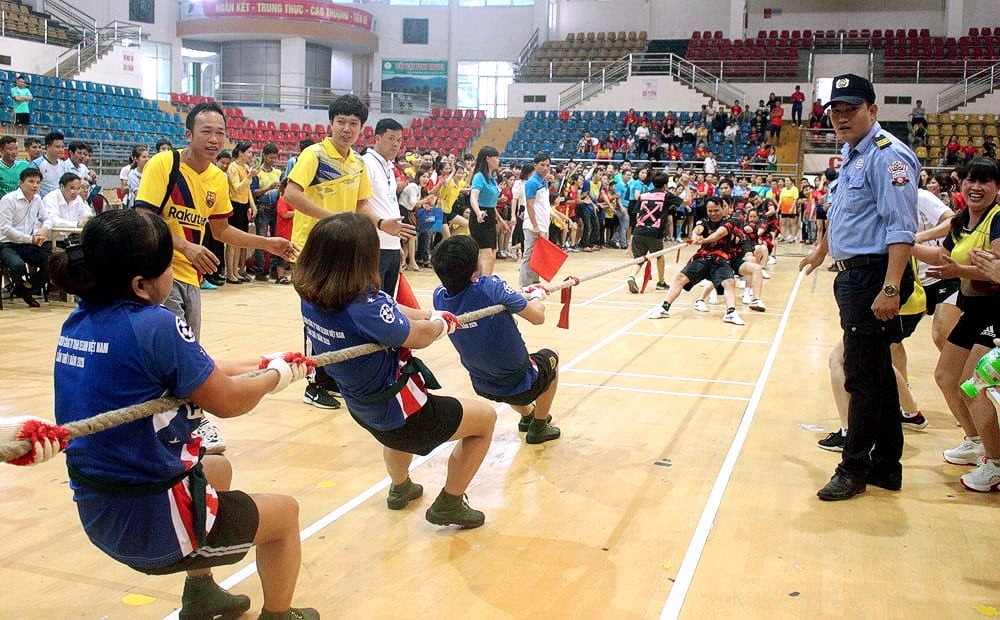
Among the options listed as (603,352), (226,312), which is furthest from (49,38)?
(603,352)

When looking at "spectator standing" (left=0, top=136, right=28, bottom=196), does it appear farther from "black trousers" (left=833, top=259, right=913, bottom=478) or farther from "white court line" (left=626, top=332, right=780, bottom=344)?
"black trousers" (left=833, top=259, right=913, bottom=478)

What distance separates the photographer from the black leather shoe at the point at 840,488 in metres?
4.47

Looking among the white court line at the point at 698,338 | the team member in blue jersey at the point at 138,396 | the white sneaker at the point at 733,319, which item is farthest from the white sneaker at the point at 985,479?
the white sneaker at the point at 733,319

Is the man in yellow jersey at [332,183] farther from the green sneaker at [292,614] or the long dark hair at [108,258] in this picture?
the long dark hair at [108,258]

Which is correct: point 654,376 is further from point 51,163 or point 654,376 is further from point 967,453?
point 51,163

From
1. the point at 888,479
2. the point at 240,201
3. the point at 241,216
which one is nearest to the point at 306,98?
the point at 241,216

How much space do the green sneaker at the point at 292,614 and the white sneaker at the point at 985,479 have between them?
132 inches

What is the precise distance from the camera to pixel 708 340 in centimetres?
894

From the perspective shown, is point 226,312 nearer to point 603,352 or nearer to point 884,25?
point 603,352

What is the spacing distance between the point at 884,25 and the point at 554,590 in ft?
108

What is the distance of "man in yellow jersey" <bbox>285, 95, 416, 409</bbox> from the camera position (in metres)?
5.77

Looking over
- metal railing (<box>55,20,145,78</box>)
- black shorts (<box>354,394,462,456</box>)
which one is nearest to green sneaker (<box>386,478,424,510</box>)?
black shorts (<box>354,394,462,456</box>)

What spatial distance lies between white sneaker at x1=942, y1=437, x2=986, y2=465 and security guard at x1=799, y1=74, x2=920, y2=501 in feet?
1.96

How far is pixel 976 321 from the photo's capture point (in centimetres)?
467
